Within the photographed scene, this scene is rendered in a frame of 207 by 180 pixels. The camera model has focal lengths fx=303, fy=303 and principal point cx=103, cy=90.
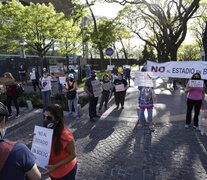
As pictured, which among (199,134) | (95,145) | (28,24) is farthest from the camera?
(28,24)

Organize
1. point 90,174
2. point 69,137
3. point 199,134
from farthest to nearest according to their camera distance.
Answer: point 199,134 → point 90,174 → point 69,137

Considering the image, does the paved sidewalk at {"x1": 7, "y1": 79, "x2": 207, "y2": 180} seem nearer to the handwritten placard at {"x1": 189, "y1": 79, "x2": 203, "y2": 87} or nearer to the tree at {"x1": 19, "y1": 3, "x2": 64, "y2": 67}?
the handwritten placard at {"x1": 189, "y1": 79, "x2": 203, "y2": 87}

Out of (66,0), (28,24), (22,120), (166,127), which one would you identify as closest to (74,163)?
(166,127)

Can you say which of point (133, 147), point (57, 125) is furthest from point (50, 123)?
point (133, 147)

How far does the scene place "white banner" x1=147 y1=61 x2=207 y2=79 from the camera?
35.7ft

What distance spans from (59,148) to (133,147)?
4.27m

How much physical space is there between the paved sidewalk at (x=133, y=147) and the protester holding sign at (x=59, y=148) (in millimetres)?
2270

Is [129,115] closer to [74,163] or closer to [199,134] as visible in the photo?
[199,134]

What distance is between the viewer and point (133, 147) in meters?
7.52

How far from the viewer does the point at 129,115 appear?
1159 cm

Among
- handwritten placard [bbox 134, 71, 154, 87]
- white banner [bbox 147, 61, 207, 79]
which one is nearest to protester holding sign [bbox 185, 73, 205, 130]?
handwritten placard [bbox 134, 71, 154, 87]

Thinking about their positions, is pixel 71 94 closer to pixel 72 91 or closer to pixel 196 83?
pixel 72 91

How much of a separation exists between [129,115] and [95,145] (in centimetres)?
404

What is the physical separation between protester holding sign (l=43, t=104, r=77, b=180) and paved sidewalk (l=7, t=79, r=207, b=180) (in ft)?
7.45
